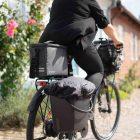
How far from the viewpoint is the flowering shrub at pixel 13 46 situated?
27.7 feet

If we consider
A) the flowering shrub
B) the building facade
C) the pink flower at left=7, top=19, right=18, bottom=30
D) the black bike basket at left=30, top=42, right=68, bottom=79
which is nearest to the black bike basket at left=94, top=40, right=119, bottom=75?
the black bike basket at left=30, top=42, right=68, bottom=79

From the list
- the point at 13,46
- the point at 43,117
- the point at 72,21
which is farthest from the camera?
the point at 13,46

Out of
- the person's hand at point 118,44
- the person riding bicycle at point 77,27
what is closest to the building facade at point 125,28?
the person's hand at point 118,44

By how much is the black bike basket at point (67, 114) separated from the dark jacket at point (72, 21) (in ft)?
2.48

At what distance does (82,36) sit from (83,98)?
2.46 ft

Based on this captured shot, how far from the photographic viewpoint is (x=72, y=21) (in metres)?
5.71

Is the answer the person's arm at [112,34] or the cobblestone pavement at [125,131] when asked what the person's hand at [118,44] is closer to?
the person's arm at [112,34]

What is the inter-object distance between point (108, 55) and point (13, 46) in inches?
90.2

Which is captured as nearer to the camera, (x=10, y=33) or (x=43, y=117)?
(x=43, y=117)

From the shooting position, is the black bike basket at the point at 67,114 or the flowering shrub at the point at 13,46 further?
the flowering shrub at the point at 13,46

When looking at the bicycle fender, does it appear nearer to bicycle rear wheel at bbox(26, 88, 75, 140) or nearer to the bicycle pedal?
bicycle rear wheel at bbox(26, 88, 75, 140)

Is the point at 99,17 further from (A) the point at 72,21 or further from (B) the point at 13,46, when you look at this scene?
(B) the point at 13,46

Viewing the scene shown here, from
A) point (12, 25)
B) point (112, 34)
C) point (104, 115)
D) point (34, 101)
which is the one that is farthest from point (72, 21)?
point (12, 25)

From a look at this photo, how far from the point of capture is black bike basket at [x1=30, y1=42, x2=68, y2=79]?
5449mm
